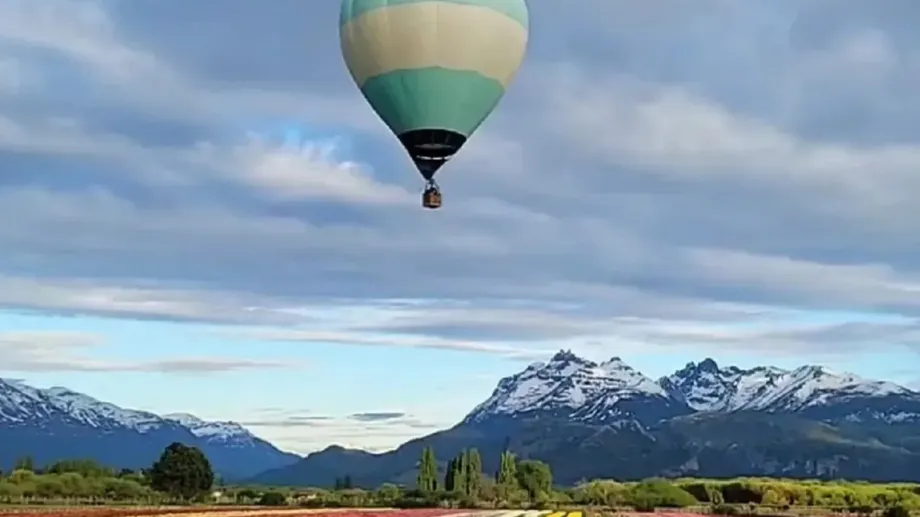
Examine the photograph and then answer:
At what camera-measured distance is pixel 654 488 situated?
12912cm

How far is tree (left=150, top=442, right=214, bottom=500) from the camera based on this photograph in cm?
12688

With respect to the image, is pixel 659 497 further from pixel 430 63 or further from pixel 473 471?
pixel 430 63

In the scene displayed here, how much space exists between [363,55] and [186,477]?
9417 cm

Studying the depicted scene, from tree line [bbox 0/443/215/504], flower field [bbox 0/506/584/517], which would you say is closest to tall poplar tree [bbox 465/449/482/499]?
tree line [bbox 0/443/215/504]

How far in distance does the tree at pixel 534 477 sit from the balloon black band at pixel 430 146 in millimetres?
115229

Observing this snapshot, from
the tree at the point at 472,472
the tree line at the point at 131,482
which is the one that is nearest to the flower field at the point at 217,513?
the tree line at the point at 131,482

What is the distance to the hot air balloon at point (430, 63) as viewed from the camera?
3941 centimetres

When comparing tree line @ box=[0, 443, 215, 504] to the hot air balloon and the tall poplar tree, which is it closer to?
the tall poplar tree

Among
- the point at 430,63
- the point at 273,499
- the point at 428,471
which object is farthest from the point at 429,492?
the point at 430,63

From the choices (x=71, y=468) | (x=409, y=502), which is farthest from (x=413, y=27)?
(x=71, y=468)

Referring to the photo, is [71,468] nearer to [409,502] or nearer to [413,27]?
[409,502]

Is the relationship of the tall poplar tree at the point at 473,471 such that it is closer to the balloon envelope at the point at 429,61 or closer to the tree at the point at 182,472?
the tree at the point at 182,472

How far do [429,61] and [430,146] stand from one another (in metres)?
2.46

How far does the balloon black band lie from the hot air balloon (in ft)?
0.10
